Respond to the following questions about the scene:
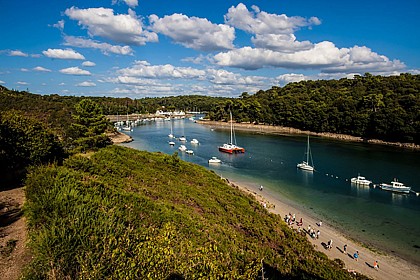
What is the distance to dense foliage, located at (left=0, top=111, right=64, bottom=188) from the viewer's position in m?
21.5

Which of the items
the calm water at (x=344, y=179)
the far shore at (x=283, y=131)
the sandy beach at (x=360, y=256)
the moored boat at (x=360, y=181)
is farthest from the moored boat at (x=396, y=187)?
the far shore at (x=283, y=131)

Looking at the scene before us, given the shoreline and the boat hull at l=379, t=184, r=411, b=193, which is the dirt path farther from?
the shoreline

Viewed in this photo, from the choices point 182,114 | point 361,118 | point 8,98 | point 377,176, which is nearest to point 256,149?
point 377,176

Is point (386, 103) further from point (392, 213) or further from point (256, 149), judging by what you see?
point (392, 213)

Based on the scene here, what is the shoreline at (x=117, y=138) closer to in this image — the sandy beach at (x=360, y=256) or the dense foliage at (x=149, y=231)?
the dense foliage at (x=149, y=231)

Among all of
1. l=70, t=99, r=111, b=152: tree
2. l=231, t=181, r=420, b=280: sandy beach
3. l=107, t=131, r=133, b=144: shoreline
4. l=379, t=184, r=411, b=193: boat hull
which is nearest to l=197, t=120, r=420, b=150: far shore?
l=379, t=184, r=411, b=193: boat hull

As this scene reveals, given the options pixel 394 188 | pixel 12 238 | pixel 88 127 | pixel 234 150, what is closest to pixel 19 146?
pixel 12 238

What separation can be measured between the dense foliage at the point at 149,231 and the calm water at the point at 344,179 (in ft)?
26.9

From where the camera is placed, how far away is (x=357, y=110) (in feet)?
271

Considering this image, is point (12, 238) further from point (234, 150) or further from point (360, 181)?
point (234, 150)

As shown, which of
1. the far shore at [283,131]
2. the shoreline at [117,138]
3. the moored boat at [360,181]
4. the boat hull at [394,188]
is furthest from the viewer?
the shoreline at [117,138]

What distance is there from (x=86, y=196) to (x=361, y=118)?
259 ft

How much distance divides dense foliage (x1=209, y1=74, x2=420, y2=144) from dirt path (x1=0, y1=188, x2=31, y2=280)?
74200 millimetres

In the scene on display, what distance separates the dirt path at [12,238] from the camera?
1055 centimetres
